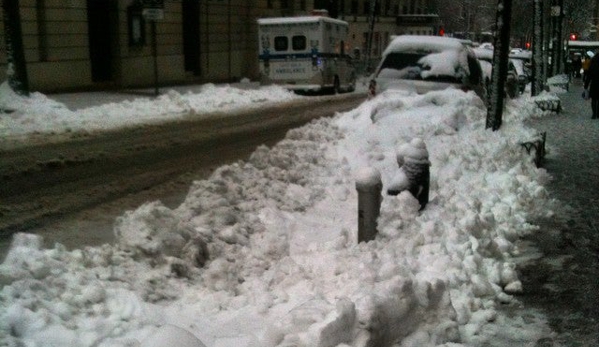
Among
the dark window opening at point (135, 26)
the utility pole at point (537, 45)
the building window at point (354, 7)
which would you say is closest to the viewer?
the utility pole at point (537, 45)

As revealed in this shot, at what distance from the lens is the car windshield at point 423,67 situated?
12.8 m

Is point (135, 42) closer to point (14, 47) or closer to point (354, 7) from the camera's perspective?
point (14, 47)

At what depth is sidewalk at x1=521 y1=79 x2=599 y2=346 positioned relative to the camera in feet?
15.3

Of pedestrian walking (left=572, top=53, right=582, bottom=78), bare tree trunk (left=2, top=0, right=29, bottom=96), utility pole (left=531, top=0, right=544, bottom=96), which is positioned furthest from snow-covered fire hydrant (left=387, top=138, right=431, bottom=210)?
pedestrian walking (left=572, top=53, right=582, bottom=78)

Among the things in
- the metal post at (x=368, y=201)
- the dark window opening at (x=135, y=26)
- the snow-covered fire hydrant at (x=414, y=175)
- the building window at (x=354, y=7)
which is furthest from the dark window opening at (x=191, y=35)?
the building window at (x=354, y=7)

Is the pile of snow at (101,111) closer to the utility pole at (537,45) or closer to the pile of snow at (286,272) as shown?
the pile of snow at (286,272)

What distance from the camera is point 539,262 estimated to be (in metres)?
5.84

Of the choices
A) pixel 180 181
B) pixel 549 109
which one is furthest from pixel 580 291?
pixel 549 109

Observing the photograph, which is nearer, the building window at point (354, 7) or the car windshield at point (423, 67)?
the car windshield at point (423, 67)

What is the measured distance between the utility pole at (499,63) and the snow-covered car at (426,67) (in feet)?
4.14

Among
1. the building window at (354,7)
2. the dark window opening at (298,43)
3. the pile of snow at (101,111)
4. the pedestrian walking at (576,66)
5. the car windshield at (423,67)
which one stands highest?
the building window at (354,7)

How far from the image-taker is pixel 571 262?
5.86m

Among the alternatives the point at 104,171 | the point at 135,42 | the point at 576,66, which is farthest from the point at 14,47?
the point at 576,66

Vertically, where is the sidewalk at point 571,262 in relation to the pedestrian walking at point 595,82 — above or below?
below
